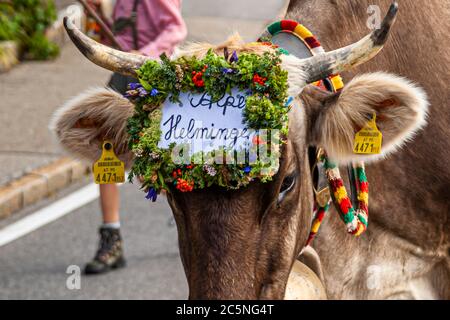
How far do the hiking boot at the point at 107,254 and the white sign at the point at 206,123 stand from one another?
3.19 m

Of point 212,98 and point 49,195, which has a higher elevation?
point 49,195

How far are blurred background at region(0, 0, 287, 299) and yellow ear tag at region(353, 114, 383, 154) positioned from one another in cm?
72

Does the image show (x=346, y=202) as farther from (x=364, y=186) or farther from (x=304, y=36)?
(x=304, y=36)

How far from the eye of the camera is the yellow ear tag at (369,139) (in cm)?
390

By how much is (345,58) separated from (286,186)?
0.53 meters

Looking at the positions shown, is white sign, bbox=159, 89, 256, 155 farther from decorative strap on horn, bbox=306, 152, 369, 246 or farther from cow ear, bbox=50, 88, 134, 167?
decorative strap on horn, bbox=306, 152, 369, 246

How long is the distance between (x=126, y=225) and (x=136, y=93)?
3925 mm

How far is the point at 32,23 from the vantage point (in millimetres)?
11727

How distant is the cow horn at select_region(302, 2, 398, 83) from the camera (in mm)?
3654

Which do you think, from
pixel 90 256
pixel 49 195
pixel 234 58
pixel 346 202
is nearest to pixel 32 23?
pixel 49 195

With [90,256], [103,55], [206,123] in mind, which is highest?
[90,256]
